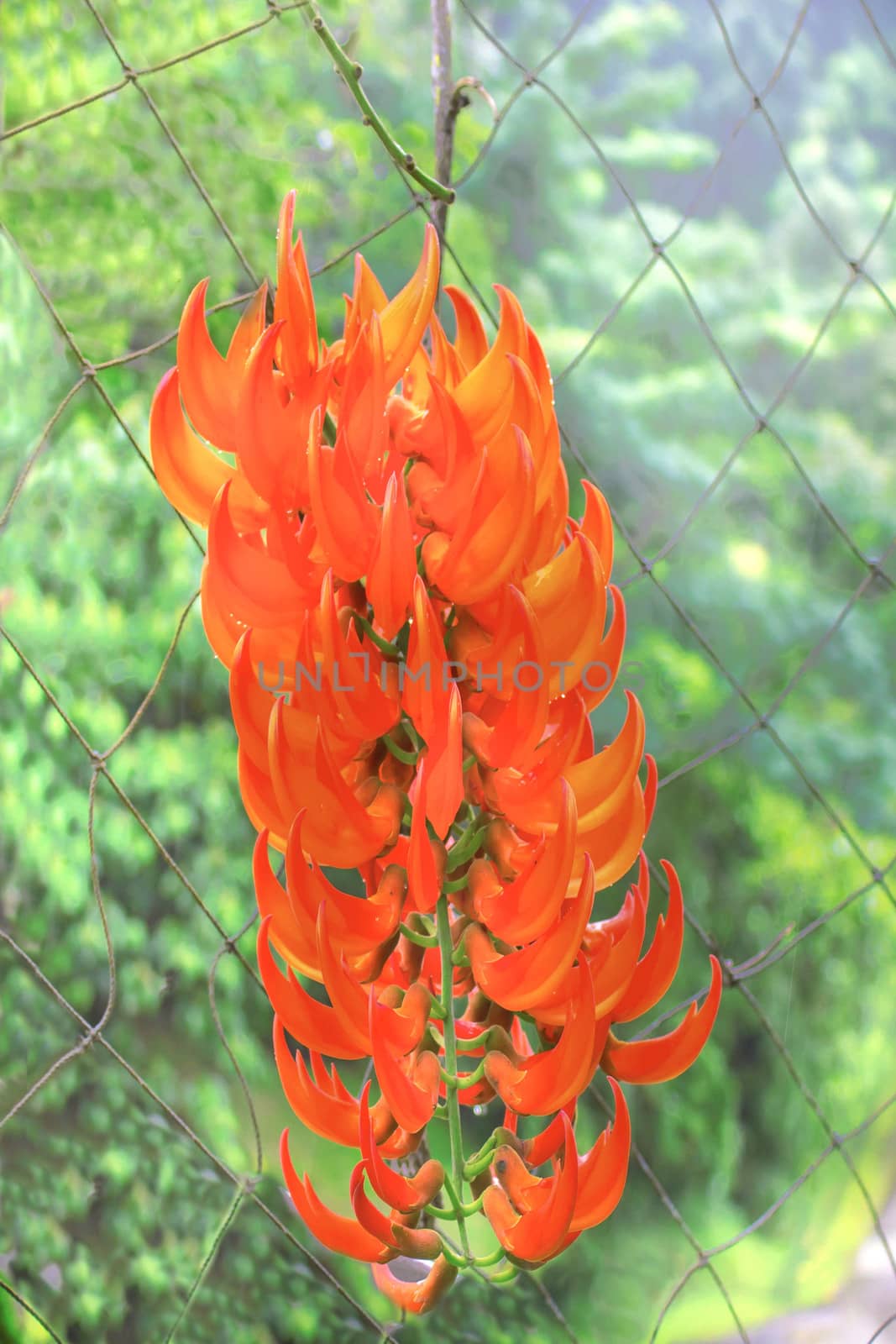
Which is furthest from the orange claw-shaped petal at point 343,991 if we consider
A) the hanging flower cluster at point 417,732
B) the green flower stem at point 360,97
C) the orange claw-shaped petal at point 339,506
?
the green flower stem at point 360,97

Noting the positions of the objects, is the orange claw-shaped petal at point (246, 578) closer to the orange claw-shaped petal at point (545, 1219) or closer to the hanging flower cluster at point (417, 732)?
the hanging flower cluster at point (417, 732)

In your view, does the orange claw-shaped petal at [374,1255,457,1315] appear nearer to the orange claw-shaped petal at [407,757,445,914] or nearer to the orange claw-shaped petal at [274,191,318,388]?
the orange claw-shaped petal at [407,757,445,914]

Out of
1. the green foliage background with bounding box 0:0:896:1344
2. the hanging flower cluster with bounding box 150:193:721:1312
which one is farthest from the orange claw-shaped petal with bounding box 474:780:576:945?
the green foliage background with bounding box 0:0:896:1344

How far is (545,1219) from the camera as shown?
1.11 ft

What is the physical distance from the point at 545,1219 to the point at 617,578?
836 millimetres

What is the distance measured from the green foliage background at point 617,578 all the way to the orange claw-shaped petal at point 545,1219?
0.41 metres

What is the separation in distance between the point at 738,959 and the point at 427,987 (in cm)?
89

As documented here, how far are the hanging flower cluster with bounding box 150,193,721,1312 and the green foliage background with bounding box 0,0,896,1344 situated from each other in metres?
0.39

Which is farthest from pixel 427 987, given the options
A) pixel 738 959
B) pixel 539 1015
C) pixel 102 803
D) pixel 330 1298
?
pixel 738 959

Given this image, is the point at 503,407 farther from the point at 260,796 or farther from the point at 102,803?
the point at 102,803

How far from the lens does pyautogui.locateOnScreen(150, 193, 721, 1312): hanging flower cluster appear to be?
0.34m

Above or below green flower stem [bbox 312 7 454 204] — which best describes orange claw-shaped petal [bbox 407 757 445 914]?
below

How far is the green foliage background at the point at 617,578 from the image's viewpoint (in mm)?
844

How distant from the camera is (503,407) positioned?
350 millimetres
